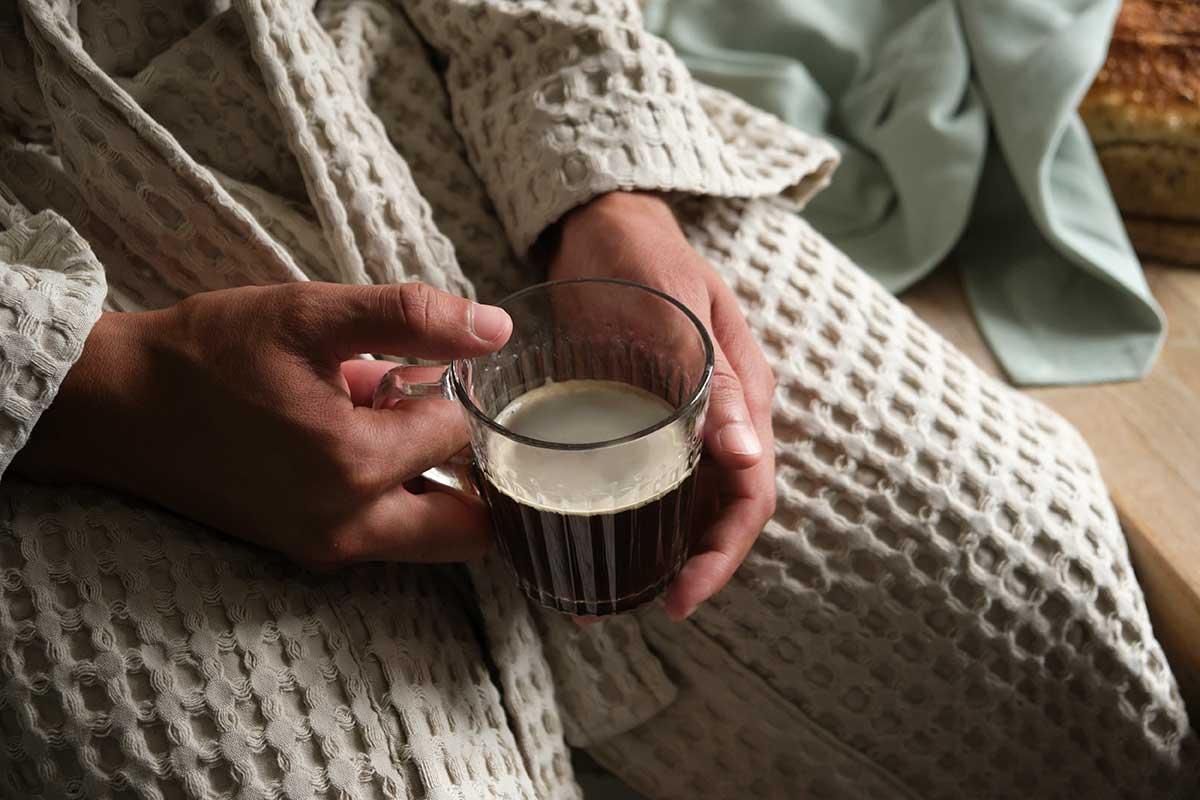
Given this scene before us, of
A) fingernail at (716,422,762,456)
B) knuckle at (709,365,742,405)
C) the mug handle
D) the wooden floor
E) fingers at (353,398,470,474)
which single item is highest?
the mug handle

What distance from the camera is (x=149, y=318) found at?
59cm

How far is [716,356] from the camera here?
0.63 metres

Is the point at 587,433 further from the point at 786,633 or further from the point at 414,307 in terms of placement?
the point at 786,633

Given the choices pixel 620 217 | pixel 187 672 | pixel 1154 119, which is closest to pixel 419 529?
pixel 187 672

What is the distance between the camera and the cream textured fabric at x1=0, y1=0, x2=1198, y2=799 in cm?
57

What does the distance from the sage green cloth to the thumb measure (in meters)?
0.62

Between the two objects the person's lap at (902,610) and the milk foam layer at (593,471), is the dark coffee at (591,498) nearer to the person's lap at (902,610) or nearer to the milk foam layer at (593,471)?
the milk foam layer at (593,471)

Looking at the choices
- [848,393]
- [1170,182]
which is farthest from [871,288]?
[1170,182]

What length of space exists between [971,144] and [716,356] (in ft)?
2.24

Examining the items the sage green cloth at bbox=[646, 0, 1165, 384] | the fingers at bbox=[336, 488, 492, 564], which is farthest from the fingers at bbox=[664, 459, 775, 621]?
the sage green cloth at bbox=[646, 0, 1165, 384]

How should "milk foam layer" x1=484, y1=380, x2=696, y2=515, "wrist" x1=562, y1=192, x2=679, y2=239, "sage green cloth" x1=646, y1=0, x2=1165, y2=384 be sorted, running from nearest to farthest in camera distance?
"milk foam layer" x1=484, y1=380, x2=696, y2=515, "wrist" x1=562, y1=192, x2=679, y2=239, "sage green cloth" x1=646, y1=0, x2=1165, y2=384

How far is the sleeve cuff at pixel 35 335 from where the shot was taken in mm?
536

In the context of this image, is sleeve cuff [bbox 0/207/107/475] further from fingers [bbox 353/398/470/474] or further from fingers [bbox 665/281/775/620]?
fingers [bbox 665/281/775/620]

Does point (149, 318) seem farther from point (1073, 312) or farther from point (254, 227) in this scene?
point (1073, 312)
